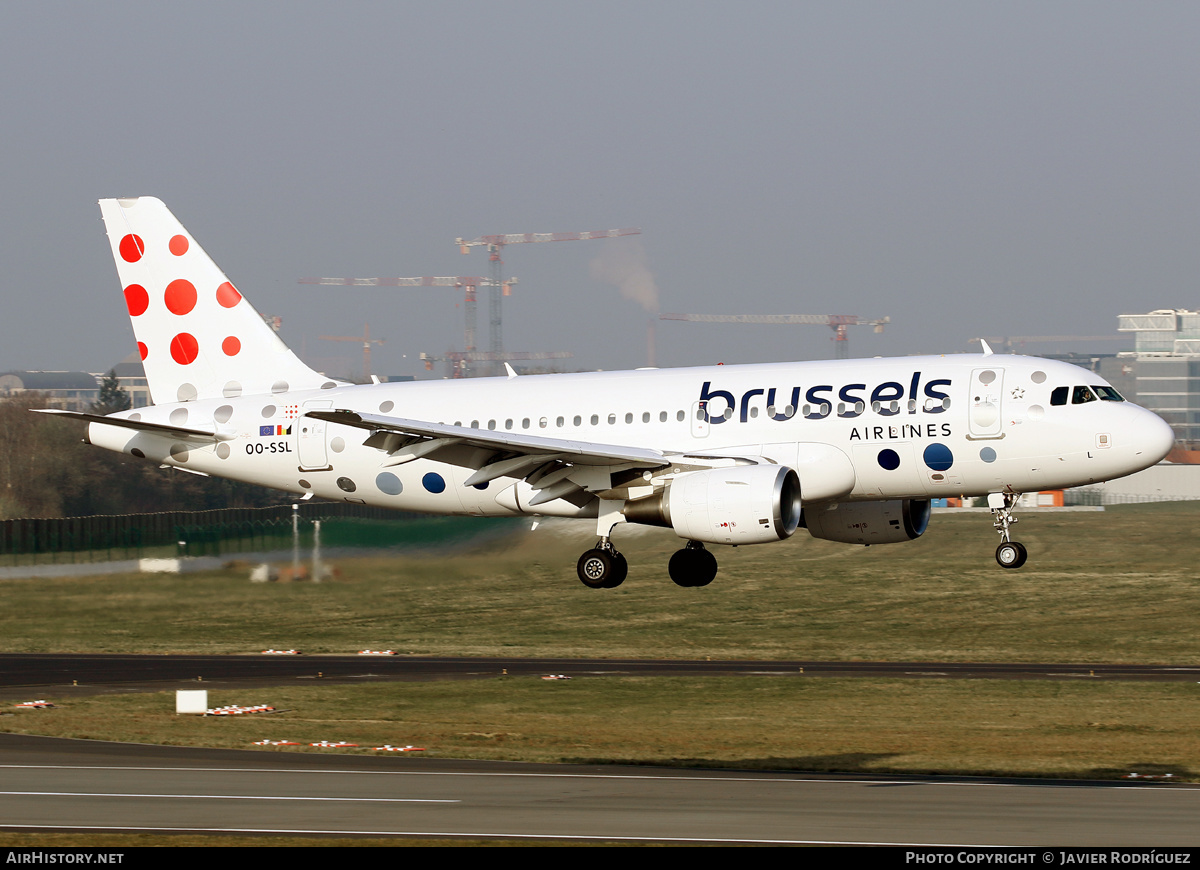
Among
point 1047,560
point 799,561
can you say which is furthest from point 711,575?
point 1047,560

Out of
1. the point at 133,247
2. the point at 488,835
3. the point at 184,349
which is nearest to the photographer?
the point at 488,835

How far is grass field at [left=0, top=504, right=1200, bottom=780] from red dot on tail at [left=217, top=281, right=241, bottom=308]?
13255mm

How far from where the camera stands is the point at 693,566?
43.0 meters

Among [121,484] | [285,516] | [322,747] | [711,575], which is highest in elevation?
[121,484]

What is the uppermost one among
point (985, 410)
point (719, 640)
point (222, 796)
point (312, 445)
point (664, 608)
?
point (312, 445)

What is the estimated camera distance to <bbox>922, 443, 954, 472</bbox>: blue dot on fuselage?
39.2 m

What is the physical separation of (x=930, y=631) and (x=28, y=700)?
44272 mm

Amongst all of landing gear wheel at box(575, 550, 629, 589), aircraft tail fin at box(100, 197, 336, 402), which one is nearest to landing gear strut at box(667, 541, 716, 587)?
landing gear wheel at box(575, 550, 629, 589)

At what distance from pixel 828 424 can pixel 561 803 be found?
38.4ft

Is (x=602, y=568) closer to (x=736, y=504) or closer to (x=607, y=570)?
(x=607, y=570)

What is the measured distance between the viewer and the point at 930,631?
8106cm

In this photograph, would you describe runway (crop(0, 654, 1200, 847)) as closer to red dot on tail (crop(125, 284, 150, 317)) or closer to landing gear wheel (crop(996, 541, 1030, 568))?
landing gear wheel (crop(996, 541, 1030, 568))

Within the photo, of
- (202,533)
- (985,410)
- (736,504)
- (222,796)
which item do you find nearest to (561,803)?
(222,796)

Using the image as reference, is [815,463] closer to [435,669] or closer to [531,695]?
[531,695]
